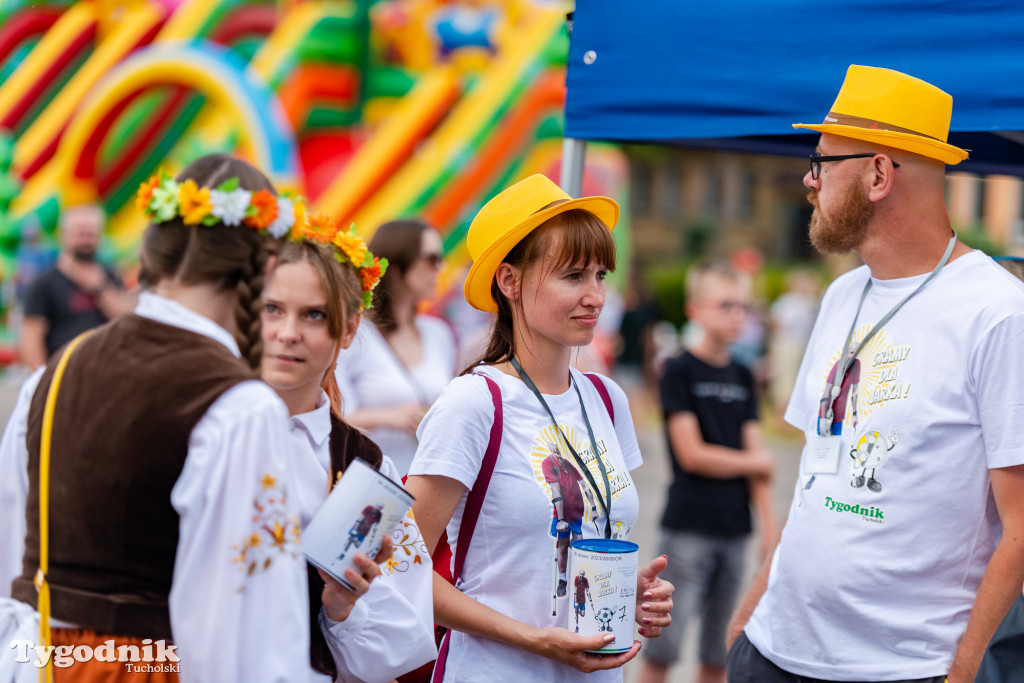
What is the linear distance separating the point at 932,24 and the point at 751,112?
52 cm

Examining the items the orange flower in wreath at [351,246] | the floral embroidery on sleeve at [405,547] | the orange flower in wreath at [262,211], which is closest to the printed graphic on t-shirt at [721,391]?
the orange flower in wreath at [351,246]

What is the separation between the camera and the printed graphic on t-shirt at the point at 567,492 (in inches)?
89.8

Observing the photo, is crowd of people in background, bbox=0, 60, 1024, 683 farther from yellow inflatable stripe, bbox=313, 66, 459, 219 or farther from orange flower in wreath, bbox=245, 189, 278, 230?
yellow inflatable stripe, bbox=313, 66, 459, 219

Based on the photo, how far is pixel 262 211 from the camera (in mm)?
1891

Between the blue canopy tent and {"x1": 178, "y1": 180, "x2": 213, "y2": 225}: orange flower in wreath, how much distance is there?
1.61 m

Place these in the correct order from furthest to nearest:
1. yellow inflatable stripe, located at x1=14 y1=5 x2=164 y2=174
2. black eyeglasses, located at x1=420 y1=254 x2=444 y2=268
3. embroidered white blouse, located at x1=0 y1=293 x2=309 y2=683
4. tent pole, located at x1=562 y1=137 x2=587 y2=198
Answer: yellow inflatable stripe, located at x1=14 y1=5 x2=164 y2=174
black eyeglasses, located at x1=420 y1=254 x2=444 y2=268
tent pole, located at x1=562 y1=137 x2=587 y2=198
embroidered white blouse, located at x1=0 y1=293 x2=309 y2=683

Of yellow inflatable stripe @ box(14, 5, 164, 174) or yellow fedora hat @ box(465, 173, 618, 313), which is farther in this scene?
yellow inflatable stripe @ box(14, 5, 164, 174)

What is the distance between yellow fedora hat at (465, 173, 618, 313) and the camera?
2.39 m

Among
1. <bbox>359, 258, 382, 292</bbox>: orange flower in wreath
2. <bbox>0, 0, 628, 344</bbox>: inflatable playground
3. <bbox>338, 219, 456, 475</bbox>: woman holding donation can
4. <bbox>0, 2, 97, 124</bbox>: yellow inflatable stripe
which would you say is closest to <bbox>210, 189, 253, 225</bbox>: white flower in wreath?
<bbox>359, 258, 382, 292</bbox>: orange flower in wreath

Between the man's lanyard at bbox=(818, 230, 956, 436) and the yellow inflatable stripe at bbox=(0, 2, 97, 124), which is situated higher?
the yellow inflatable stripe at bbox=(0, 2, 97, 124)

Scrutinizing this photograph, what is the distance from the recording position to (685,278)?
27.3 m

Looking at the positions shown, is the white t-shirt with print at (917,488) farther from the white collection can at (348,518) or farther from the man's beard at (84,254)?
the man's beard at (84,254)

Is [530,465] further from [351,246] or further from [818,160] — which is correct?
[818,160]

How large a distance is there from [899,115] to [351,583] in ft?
5.37
